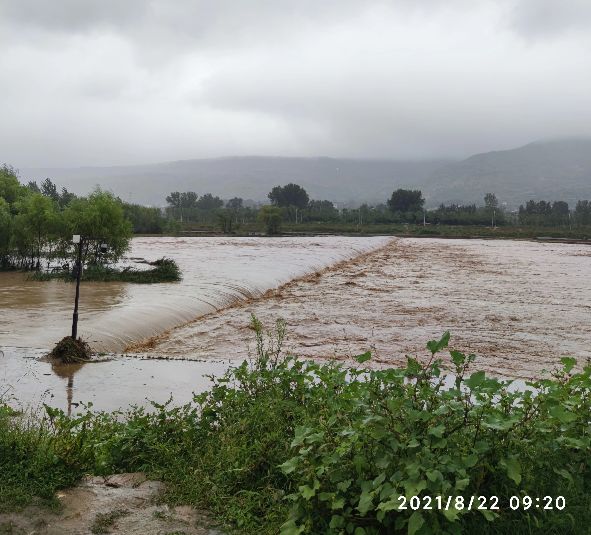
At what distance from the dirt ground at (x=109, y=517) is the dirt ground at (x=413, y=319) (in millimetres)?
6566

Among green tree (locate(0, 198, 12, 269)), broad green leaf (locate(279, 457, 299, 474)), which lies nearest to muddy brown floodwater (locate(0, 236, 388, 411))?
green tree (locate(0, 198, 12, 269))

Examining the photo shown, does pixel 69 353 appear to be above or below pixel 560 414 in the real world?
below

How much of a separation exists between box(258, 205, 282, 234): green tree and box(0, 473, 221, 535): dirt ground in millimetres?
72661

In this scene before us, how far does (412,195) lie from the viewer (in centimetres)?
11825

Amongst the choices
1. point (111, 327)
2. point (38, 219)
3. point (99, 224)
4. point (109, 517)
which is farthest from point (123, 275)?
point (109, 517)

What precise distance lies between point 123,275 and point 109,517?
21.4 meters

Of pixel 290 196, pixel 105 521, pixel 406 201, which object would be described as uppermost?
pixel 290 196

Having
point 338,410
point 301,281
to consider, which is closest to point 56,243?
point 301,281

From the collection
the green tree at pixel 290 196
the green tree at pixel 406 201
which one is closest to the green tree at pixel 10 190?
the green tree at pixel 406 201

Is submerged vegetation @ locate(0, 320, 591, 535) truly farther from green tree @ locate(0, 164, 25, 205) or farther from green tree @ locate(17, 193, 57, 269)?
green tree @ locate(0, 164, 25, 205)

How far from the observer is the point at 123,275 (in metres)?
25.0

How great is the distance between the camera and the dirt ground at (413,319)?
1278cm

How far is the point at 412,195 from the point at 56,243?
98369mm

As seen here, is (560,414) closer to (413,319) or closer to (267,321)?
(267,321)
